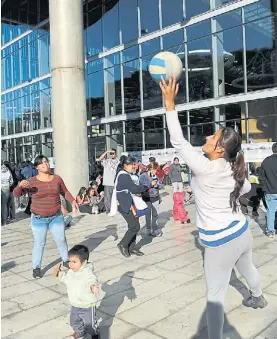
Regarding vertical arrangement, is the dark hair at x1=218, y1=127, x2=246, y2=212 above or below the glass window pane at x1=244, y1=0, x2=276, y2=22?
below

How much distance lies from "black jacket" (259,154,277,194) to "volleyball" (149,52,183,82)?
408 cm

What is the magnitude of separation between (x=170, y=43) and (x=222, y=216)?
18.5 m

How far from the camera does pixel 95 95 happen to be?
81.9 ft

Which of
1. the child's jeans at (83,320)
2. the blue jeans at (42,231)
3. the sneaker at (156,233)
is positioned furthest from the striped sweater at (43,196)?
the sneaker at (156,233)

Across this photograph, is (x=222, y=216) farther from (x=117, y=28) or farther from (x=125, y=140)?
(x=117, y=28)

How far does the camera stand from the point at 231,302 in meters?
4.43

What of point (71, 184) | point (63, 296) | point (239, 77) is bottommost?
point (63, 296)

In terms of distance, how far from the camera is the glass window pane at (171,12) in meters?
19.8

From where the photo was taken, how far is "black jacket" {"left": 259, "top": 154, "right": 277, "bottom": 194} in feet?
Result: 25.1

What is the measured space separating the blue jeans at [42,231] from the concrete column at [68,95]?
7397 millimetres

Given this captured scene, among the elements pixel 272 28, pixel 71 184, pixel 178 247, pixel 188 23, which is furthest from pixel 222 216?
pixel 188 23

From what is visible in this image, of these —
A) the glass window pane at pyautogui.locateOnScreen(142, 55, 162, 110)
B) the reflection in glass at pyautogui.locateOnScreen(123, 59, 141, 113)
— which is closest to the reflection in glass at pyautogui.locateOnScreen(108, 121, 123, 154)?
the reflection in glass at pyautogui.locateOnScreen(123, 59, 141, 113)

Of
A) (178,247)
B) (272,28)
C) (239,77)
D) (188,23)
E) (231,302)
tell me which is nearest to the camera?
(231,302)

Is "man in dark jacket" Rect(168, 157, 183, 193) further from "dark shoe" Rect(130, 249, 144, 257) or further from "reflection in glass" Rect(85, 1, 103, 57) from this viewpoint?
"reflection in glass" Rect(85, 1, 103, 57)
